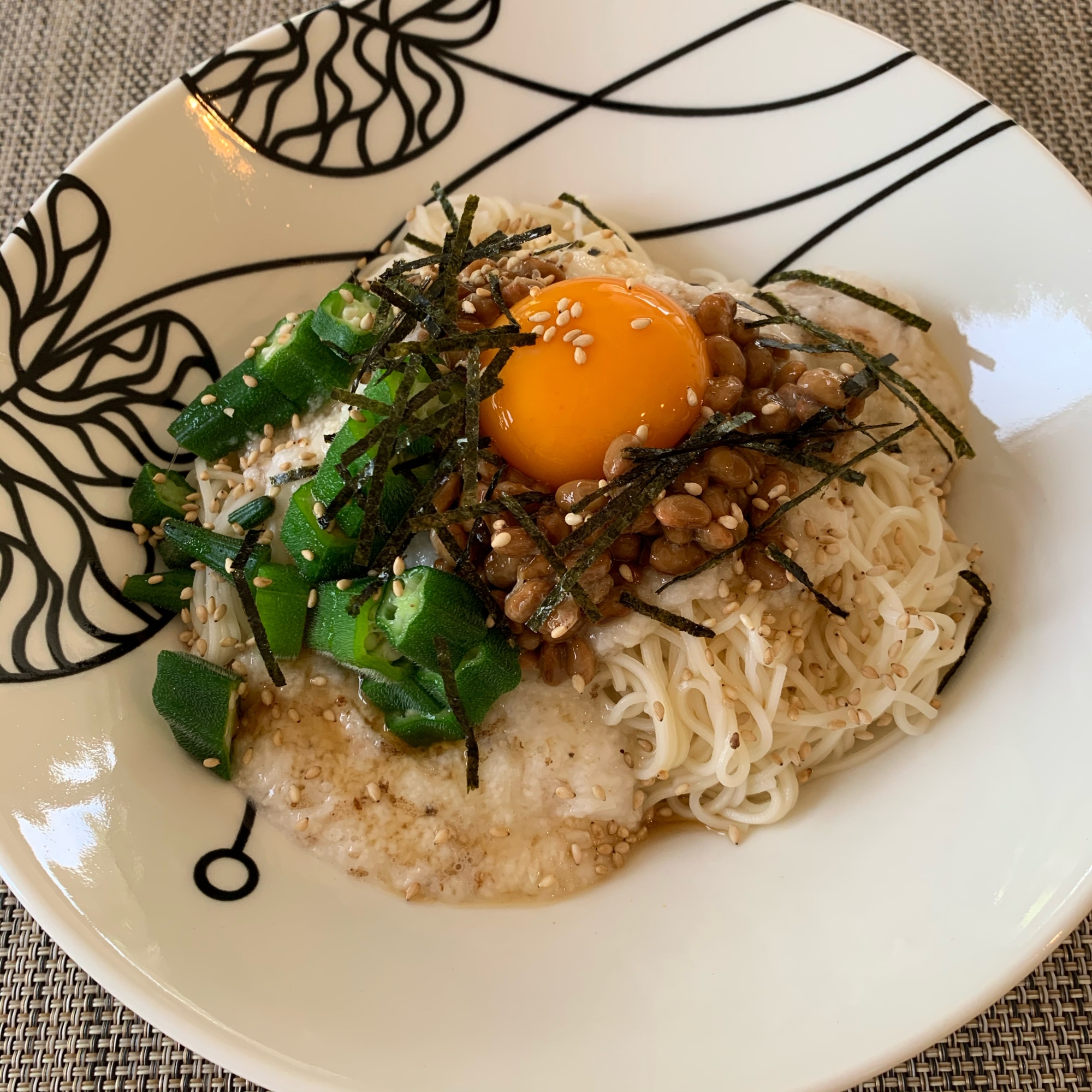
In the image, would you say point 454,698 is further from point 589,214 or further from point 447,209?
point 589,214

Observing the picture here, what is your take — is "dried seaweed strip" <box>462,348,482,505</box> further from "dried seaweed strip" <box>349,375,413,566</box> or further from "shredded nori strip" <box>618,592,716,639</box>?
"shredded nori strip" <box>618,592,716,639</box>

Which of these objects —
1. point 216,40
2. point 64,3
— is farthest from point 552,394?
point 64,3

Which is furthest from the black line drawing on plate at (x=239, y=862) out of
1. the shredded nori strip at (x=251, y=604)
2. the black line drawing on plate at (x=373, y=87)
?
the black line drawing on plate at (x=373, y=87)

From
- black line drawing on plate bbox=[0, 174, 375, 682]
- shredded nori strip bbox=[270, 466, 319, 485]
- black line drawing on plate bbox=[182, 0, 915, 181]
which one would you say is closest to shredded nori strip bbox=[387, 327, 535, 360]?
shredded nori strip bbox=[270, 466, 319, 485]

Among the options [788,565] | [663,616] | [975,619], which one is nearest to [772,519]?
[788,565]

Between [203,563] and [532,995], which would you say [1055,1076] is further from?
[203,563]

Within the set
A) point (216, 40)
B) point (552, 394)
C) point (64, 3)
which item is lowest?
point (552, 394)

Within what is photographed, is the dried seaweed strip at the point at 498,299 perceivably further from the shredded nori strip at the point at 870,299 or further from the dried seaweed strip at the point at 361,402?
the shredded nori strip at the point at 870,299
